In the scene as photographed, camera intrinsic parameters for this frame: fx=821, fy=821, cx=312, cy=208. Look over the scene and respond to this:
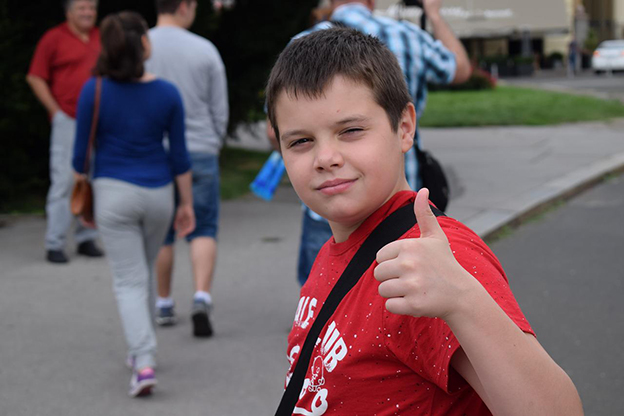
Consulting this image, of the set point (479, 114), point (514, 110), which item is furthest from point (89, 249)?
point (514, 110)

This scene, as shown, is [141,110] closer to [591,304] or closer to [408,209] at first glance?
[408,209]

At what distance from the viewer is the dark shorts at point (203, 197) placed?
5.16 metres

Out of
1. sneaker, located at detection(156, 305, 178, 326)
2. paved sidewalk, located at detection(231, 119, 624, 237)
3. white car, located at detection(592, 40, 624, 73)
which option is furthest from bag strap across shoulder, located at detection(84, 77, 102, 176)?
white car, located at detection(592, 40, 624, 73)

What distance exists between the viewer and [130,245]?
4.18 meters

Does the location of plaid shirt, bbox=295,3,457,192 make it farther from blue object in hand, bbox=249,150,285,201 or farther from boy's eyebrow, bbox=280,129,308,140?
boy's eyebrow, bbox=280,129,308,140

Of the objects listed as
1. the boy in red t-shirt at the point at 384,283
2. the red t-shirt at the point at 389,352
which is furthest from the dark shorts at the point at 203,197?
the red t-shirt at the point at 389,352

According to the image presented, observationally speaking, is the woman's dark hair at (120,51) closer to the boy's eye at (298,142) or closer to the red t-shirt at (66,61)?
the red t-shirt at (66,61)

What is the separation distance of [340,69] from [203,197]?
3.72m

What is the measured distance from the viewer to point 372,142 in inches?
59.6

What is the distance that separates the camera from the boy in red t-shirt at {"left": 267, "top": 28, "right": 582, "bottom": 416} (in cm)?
122

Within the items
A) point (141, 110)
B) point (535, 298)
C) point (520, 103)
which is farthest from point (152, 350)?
point (520, 103)

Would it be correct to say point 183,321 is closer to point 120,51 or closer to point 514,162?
point 120,51

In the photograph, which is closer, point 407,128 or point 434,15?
point 407,128

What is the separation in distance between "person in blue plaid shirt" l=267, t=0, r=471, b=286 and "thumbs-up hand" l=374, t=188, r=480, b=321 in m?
2.54
